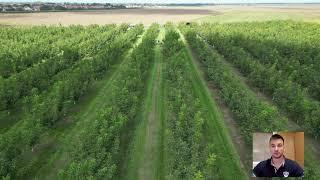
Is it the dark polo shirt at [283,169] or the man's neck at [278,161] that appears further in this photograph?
the dark polo shirt at [283,169]

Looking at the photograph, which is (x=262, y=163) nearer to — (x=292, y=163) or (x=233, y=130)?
(x=292, y=163)

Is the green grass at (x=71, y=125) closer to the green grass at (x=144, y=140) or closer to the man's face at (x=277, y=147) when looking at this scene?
the green grass at (x=144, y=140)

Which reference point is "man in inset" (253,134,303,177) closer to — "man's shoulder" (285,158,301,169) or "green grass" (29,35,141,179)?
"man's shoulder" (285,158,301,169)

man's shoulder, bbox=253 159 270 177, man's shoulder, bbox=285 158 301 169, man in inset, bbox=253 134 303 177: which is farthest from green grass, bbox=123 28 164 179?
man's shoulder, bbox=285 158 301 169

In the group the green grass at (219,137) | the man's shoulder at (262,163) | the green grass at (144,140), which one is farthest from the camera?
the green grass at (219,137)

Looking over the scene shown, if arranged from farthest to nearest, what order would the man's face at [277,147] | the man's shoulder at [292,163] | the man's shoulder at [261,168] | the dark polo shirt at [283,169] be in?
the man's shoulder at [261,168] → the dark polo shirt at [283,169] → the man's shoulder at [292,163] → the man's face at [277,147]

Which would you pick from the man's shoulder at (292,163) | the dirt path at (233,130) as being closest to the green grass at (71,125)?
the dirt path at (233,130)

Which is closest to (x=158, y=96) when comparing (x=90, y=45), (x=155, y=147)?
(x=155, y=147)

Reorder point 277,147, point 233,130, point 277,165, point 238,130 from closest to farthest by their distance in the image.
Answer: point 277,147 < point 277,165 < point 238,130 < point 233,130

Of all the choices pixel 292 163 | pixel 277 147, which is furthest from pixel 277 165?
pixel 277 147
